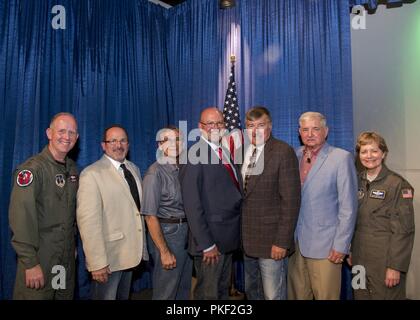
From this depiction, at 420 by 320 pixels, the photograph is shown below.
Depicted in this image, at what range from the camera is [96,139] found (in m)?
3.81

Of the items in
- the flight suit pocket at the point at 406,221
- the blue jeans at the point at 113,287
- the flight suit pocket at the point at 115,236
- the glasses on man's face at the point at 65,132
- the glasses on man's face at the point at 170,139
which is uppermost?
the glasses on man's face at the point at 65,132

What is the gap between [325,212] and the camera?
2.44 meters

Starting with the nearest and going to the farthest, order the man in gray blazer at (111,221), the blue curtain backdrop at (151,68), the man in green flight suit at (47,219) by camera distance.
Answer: the man in green flight suit at (47,219) < the man in gray blazer at (111,221) < the blue curtain backdrop at (151,68)

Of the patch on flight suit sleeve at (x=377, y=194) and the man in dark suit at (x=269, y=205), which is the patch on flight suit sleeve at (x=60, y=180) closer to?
the man in dark suit at (x=269, y=205)

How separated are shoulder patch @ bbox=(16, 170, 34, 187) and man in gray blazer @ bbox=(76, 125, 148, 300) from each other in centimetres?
32

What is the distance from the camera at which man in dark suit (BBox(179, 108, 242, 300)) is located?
232 cm

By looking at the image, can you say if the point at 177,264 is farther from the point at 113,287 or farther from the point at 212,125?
the point at 212,125

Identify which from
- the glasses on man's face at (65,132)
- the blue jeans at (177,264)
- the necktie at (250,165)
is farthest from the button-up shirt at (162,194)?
the glasses on man's face at (65,132)

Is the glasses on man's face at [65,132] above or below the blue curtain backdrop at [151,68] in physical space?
below

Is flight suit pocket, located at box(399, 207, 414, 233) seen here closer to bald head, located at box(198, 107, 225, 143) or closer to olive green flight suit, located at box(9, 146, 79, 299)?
bald head, located at box(198, 107, 225, 143)

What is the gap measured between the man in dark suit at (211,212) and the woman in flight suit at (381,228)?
3.10 ft

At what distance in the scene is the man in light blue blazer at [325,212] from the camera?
2395 mm

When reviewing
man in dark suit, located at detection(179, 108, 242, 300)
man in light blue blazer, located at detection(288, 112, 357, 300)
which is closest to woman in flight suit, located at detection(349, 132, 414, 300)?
man in light blue blazer, located at detection(288, 112, 357, 300)
